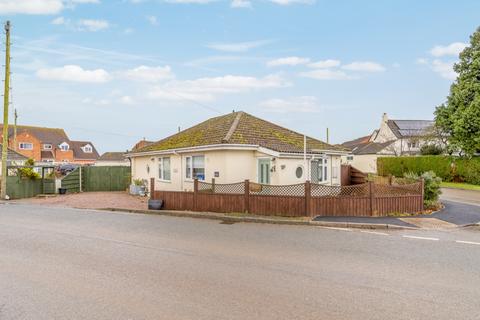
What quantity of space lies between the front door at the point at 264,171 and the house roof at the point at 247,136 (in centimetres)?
79

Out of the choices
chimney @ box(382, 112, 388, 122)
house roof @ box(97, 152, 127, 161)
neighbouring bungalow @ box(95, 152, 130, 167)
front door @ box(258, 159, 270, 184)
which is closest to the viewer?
front door @ box(258, 159, 270, 184)

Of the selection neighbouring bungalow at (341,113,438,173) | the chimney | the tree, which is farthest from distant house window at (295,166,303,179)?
the chimney

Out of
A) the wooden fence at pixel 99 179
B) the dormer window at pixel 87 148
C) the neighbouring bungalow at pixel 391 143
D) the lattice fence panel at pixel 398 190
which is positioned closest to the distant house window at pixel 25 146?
the dormer window at pixel 87 148

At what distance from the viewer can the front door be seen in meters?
17.6

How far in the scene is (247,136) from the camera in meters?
18.7

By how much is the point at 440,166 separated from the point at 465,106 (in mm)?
6014

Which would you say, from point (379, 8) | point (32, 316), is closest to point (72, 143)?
point (379, 8)

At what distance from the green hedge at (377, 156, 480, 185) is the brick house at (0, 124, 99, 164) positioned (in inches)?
2076

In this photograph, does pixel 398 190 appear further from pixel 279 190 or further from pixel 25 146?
pixel 25 146

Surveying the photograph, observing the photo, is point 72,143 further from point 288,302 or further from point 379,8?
point 288,302

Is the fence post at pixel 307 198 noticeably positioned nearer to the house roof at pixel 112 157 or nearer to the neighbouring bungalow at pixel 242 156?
the neighbouring bungalow at pixel 242 156

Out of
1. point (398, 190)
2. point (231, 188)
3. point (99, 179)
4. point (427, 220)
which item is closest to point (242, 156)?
point (231, 188)

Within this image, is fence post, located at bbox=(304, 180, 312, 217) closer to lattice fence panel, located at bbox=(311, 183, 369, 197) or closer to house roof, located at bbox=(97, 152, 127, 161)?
lattice fence panel, located at bbox=(311, 183, 369, 197)

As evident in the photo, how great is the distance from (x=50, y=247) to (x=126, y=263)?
276cm
